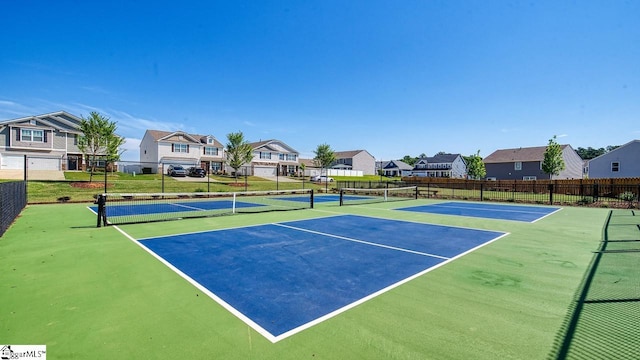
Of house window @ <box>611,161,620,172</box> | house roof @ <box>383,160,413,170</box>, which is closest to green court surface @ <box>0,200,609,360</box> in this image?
house window @ <box>611,161,620,172</box>

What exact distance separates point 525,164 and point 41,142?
75385mm

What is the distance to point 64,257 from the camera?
274 inches

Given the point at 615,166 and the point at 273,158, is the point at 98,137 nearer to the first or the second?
the point at 273,158

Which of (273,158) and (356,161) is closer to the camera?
(273,158)

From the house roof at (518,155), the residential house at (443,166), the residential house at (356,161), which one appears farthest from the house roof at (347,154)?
the house roof at (518,155)

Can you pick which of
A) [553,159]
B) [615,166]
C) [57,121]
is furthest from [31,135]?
[615,166]

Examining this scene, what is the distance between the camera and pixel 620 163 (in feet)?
134

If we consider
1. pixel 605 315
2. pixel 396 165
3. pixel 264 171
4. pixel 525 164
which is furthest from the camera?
pixel 396 165

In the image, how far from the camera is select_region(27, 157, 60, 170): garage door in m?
38.7

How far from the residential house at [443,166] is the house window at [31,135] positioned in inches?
2901

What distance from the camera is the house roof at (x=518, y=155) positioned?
2131 inches

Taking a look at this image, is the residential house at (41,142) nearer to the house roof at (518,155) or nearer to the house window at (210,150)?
the house window at (210,150)

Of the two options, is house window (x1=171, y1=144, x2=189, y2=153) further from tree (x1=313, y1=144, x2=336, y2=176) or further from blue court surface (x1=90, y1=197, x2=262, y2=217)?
blue court surface (x1=90, y1=197, x2=262, y2=217)

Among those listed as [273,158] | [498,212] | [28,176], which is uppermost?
[273,158]
